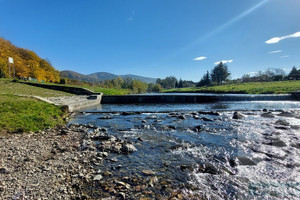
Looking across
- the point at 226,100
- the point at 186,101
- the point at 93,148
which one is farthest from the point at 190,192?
the point at 226,100

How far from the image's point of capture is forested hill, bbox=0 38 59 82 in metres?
36.9

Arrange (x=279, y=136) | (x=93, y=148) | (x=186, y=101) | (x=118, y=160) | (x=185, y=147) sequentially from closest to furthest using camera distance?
(x=118, y=160) < (x=93, y=148) < (x=185, y=147) < (x=279, y=136) < (x=186, y=101)

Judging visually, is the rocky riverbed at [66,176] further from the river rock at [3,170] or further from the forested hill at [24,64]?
the forested hill at [24,64]

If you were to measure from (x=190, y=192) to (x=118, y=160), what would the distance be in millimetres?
2529

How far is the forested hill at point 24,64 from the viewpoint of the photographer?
36925mm

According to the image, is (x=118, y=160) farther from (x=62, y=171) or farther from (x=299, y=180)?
(x=299, y=180)

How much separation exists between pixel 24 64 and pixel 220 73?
106 meters

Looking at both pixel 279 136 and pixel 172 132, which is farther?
pixel 172 132

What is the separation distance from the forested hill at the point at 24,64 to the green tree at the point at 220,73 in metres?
97.9

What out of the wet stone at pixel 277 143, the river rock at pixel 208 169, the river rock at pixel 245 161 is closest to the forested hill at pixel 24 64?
the river rock at pixel 208 169

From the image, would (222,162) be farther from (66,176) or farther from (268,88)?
(268,88)

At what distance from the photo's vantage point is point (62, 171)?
4051 mm

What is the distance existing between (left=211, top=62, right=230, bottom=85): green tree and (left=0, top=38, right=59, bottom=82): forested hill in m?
97.9

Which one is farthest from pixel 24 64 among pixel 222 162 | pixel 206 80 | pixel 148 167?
pixel 206 80
